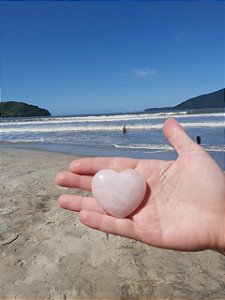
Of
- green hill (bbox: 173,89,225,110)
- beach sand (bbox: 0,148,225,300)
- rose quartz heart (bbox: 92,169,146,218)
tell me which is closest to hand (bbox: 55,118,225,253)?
rose quartz heart (bbox: 92,169,146,218)

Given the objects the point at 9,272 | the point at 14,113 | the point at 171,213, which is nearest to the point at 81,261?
the point at 9,272

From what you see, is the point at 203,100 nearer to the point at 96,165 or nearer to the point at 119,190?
the point at 96,165

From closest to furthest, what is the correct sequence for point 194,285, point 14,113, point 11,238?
point 194,285, point 11,238, point 14,113

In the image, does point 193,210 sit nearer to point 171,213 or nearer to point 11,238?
point 171,213

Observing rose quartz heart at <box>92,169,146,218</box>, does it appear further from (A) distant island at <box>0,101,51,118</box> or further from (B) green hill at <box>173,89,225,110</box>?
(B) green hill at <box>173,89,225,110</box>

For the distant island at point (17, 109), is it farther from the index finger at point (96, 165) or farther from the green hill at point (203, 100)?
the index finger at point (96, 165)

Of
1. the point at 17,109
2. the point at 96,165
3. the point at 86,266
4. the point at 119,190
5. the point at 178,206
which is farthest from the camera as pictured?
the point at 17,109

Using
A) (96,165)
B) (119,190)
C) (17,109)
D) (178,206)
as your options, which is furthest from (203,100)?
(178,206)
